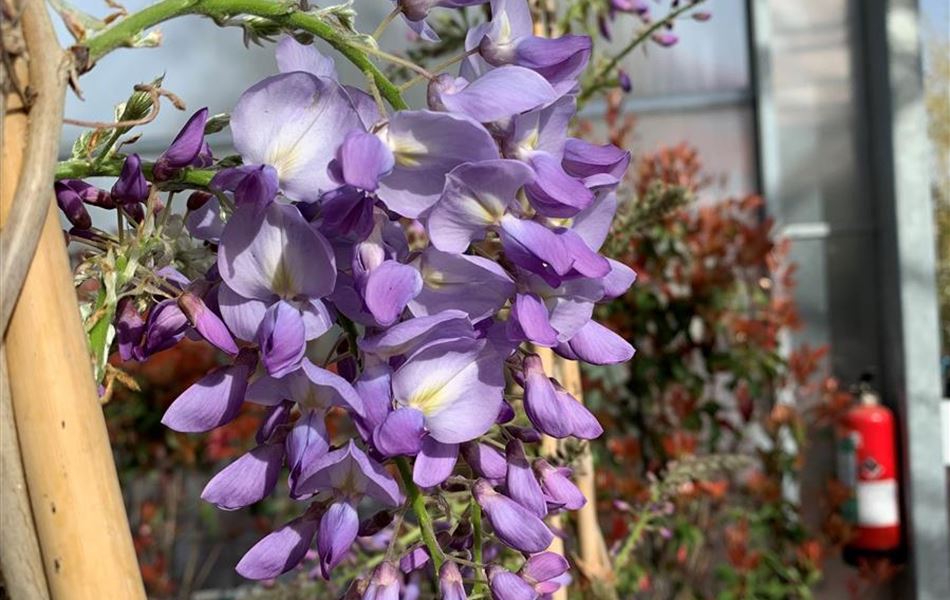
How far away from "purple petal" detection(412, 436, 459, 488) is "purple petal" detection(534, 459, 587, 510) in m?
0.05

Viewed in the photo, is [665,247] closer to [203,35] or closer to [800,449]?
[800,449]

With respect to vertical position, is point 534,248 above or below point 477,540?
above

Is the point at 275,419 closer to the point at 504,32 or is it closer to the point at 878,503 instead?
the point at 504,32

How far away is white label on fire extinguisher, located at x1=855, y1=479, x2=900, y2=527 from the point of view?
101 inches

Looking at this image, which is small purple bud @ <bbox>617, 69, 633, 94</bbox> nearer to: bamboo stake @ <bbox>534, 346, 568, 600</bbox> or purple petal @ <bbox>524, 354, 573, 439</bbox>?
bamboo stake @ <bbox>534, 346, 568, 600</bbox>

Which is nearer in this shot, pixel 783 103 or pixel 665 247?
pixel 665 247

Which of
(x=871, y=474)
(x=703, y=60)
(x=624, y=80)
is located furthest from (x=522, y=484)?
(x=703, y=60)

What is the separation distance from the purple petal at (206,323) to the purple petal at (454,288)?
5cm

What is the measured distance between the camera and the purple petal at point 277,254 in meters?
0.28

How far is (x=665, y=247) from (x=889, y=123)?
701 millimetres

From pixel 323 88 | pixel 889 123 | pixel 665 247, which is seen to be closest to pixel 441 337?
pixel 323 88

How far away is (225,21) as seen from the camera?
0.30m

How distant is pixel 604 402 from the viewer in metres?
2.58

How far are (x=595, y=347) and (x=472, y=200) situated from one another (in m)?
0.06
